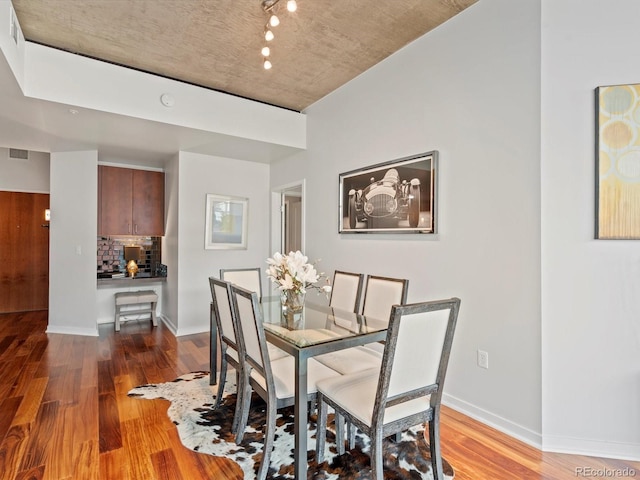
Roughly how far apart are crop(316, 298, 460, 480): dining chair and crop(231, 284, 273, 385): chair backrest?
351 millimetres

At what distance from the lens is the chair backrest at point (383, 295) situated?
2486 millimetres

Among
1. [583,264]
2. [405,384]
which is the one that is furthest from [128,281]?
[583,264]

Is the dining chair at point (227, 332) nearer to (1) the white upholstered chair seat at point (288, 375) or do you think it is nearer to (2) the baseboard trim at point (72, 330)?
(1) the white upholstered chair seat at point (288, 375)

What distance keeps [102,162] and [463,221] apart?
5.12m

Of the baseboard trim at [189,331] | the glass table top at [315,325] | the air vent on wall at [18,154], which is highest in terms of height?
the air vent on wall at [18,154]

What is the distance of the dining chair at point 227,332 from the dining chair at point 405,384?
0.69 metres

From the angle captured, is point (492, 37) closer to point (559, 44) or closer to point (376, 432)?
point (559, 44)

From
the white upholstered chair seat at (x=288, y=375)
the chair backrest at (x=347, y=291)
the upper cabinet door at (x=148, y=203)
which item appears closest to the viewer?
the white upholstered chair seat at (x=288, y=375)

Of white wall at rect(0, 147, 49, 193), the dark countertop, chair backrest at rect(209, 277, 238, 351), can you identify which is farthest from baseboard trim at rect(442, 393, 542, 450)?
white wall at rect(0, 147, 49, 193)

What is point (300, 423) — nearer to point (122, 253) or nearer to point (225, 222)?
point (225, 222)

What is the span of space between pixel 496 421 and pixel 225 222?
393 centimetres

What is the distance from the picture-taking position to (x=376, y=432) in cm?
151

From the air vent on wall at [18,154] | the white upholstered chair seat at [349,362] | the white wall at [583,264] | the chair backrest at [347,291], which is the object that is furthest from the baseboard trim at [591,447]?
the air vent on wall at [18,154]

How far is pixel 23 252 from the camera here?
5.88 m
